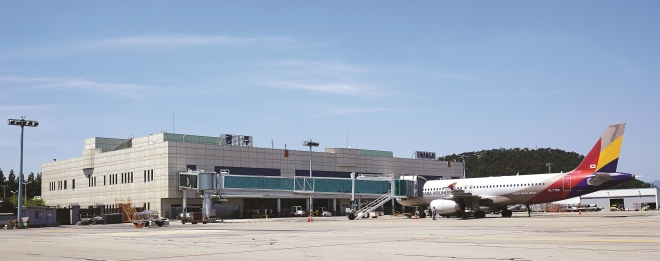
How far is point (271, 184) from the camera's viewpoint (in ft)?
286

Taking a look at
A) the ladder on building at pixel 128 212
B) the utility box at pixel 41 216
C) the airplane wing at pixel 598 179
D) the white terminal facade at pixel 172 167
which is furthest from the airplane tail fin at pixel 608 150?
the utility box at pixel 41 216

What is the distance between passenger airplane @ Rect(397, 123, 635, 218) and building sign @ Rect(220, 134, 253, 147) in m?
36.7

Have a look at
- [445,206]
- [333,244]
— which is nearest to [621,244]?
[333,244]

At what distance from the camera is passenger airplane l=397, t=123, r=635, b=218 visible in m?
53.9

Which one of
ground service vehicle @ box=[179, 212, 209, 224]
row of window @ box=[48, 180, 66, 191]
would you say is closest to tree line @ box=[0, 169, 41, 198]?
row of window @ box=[48, 180, 66, 191]

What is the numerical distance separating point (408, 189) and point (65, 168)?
62019 mm

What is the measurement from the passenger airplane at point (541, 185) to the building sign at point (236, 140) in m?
36.7

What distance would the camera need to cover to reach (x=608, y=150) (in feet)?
177

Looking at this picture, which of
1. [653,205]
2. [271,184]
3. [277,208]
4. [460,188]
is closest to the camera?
[460,188]

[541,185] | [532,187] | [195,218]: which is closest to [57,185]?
[195,218]

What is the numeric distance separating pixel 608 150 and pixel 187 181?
51.8m

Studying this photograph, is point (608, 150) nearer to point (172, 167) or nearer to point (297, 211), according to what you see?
point (297, 211)

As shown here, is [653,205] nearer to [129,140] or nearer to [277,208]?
[277,208]

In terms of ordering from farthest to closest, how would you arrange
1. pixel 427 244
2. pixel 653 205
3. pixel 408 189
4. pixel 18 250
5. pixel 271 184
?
1. pixel 653 205
2. pixel 271 184
3. pixel 408 189
4. pixel 18 250
5. pixel 427 244
